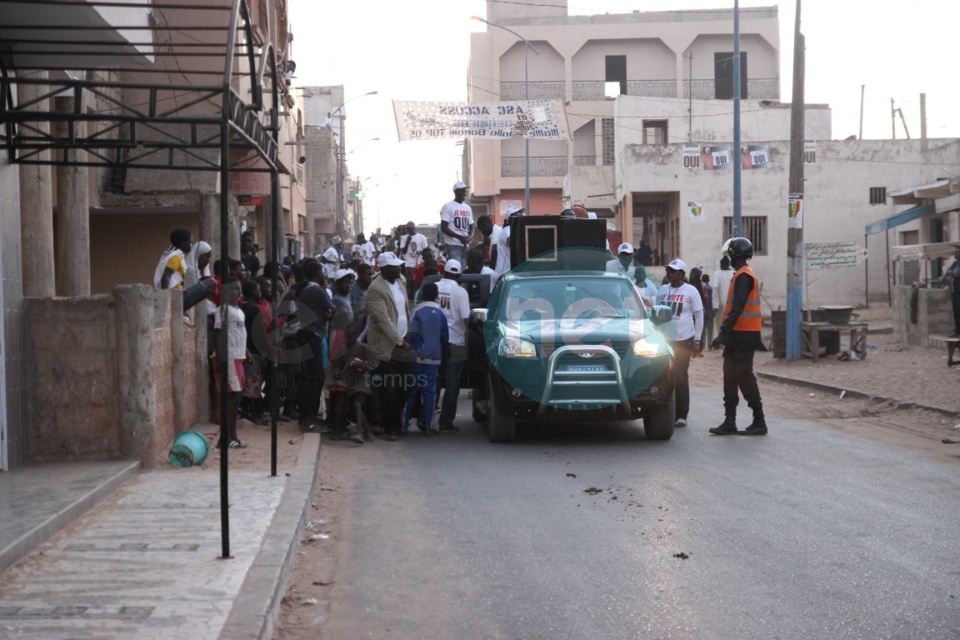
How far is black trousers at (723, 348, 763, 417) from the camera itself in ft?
41.3

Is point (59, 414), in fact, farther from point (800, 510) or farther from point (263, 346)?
point (800, 510)

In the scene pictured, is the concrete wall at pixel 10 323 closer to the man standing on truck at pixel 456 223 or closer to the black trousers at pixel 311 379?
the black trousers at pixel 311 379

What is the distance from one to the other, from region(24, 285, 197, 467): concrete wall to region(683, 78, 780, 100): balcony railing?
50621 millimetres

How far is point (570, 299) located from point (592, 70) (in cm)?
4687

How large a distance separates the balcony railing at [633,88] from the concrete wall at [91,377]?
49384 millimetres

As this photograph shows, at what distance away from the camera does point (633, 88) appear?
57656 millimetres

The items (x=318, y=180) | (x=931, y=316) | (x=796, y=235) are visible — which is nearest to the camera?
(x=796, y=235)

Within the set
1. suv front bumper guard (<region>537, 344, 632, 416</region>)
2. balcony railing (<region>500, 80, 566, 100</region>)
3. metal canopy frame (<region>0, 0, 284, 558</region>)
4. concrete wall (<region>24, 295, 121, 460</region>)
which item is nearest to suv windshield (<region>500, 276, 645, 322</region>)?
suv front bumper guard (<region>537, 344, 632, 416</region>)

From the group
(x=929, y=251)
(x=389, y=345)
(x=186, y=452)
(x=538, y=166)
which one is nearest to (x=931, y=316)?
(x=929, y=251)

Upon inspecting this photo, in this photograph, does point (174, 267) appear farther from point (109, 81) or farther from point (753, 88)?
point (753, 88)

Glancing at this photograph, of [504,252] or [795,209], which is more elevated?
[795,209]

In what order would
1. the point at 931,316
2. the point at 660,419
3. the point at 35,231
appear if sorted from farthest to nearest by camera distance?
the point at 931,316 → the point at 660,419 → the point at 35,231

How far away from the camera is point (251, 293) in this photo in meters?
12.5

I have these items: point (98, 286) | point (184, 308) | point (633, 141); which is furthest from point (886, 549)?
point (633, 141)
